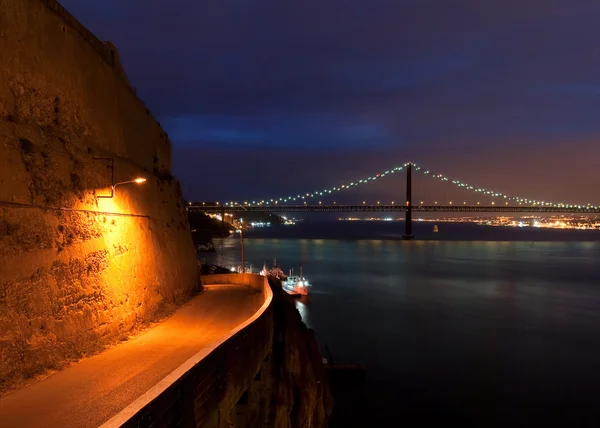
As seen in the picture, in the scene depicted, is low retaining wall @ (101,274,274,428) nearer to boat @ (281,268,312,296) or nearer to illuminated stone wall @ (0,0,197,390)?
illuminated stone wall @ (0,0,197,390)

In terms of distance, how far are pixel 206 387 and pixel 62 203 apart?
3410mm

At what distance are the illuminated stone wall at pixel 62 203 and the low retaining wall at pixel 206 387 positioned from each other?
219cm

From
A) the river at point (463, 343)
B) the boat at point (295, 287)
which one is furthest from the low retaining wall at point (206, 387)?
the boat at point (295, 287)

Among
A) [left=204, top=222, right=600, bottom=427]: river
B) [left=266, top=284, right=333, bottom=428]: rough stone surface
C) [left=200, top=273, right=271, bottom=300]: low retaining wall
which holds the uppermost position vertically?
[left=200, top=273, right=271, bottom=300]: low retaining wall

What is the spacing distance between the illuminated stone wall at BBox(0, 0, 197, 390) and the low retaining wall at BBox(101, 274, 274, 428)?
7.19 feet

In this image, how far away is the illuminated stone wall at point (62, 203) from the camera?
5.24 metres

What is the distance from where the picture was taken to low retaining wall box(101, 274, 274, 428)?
11.0ft

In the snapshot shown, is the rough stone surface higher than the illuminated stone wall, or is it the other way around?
the illuminated stone wall

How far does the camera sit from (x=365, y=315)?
26047mm

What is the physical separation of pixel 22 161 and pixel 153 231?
5.17 m

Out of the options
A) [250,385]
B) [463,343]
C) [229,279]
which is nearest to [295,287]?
[463,343]

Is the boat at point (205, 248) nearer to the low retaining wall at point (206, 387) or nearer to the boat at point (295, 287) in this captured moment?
the boat at point (295, 287)

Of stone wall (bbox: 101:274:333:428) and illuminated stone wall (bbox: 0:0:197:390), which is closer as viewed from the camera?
stone wall (bbox: 101:274:333:428)

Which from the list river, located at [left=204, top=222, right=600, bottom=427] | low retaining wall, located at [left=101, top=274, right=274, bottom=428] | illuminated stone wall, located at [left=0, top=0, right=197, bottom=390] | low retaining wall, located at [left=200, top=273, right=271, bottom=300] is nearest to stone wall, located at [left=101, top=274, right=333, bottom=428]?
low retaining wall, located at [left=101, top=274, right=274, bottom=428]
